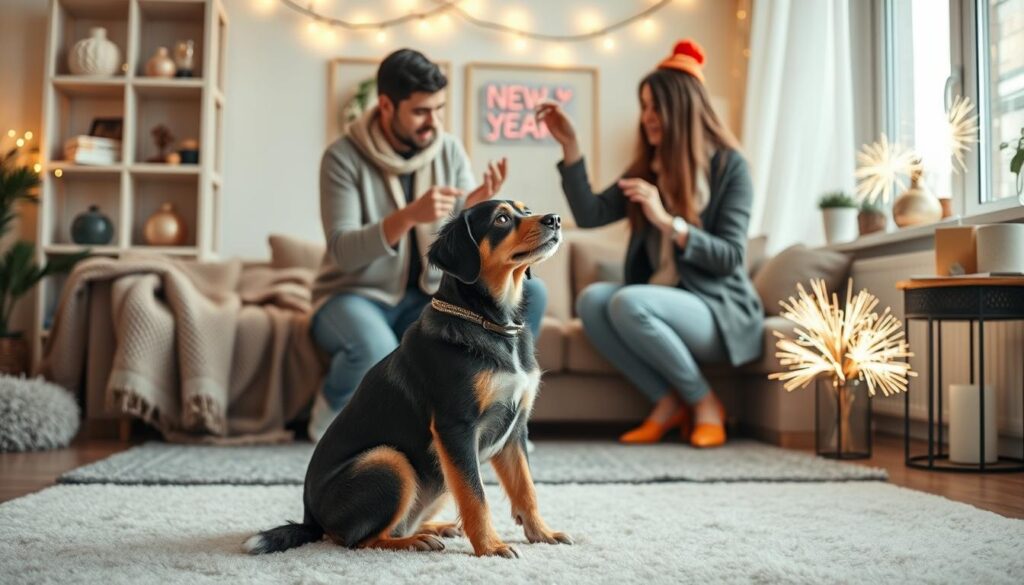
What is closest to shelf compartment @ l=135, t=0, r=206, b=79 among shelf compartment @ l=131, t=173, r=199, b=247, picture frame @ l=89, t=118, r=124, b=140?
picture frame @ l=89, t=118, r=124, b=140

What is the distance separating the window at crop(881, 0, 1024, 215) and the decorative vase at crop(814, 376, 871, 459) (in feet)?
2.41

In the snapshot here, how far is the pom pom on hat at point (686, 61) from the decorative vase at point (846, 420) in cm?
107

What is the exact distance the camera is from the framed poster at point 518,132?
15.8 feet

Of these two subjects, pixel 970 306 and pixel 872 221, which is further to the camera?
pixel 872 221

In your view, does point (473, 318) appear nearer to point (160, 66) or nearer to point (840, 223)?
point (840, 223)

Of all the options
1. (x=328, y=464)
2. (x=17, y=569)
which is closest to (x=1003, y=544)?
(x=328, y=464)

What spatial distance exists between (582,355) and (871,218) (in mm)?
1187

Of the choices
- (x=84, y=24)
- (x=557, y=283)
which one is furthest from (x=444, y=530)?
(x=84, y=24)

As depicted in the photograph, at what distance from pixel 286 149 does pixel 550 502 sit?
319 cm

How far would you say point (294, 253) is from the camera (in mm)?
3971

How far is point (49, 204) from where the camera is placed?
4.59 meters

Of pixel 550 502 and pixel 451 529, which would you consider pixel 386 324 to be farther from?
pixel 451 529

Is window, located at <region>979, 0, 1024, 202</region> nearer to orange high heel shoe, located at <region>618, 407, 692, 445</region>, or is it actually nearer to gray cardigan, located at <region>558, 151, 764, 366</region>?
gray cardigan, located at <region>558, 151, 764, 366</region>

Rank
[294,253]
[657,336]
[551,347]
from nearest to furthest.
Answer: [657,336] < [551,347] < [294,253]
